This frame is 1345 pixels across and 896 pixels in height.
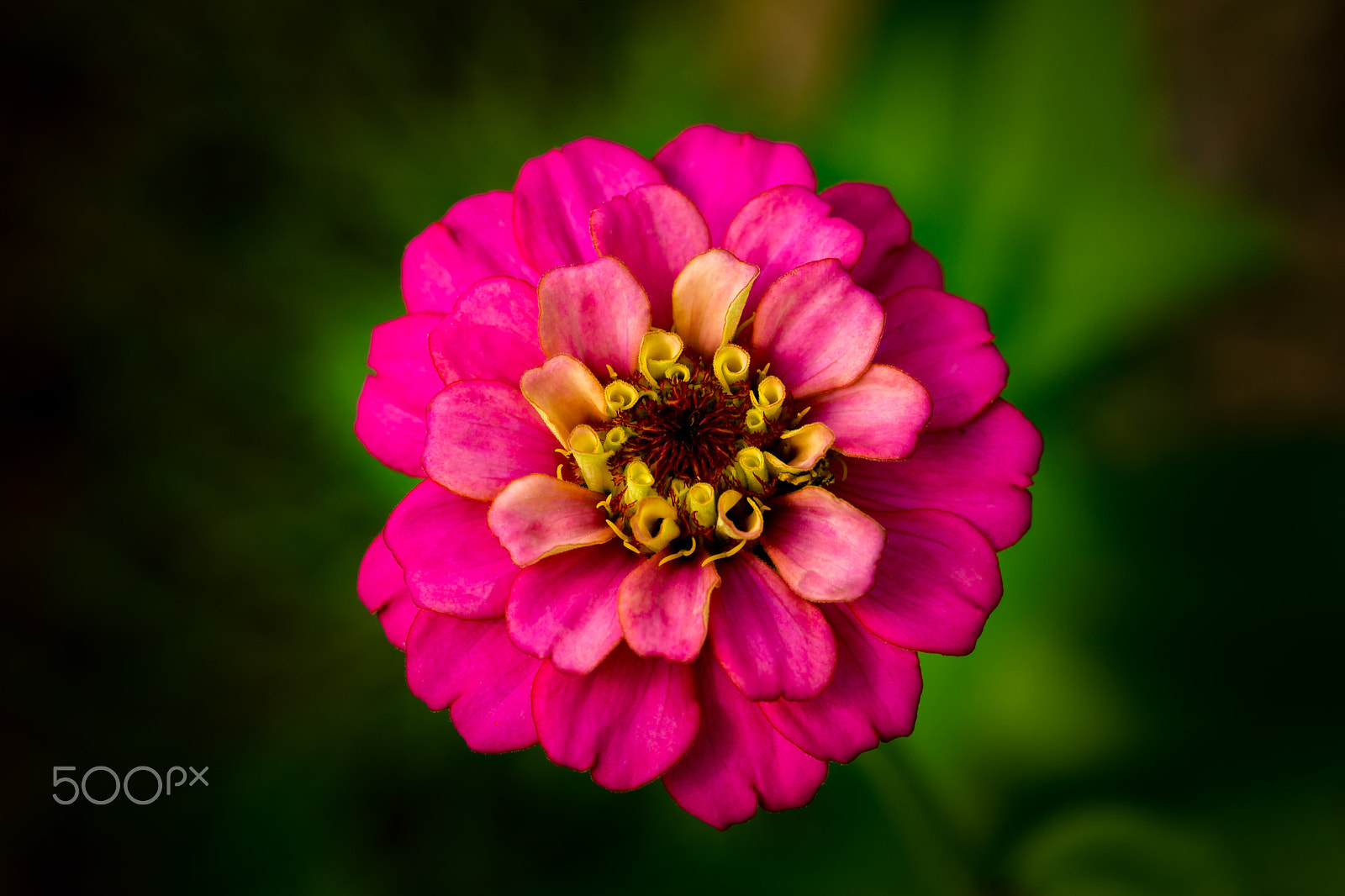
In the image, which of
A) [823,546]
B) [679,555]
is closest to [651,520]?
[679,555]

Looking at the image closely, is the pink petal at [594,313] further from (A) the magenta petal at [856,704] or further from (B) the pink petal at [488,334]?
(A) the magenta petal at [856,704]

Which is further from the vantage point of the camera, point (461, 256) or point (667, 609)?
point (461, 256)

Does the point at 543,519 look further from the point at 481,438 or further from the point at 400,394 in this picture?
the point at 400,394

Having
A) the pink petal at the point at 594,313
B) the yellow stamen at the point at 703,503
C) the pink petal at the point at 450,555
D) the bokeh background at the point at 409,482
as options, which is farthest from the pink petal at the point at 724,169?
the bokeh background at the point at 409,482

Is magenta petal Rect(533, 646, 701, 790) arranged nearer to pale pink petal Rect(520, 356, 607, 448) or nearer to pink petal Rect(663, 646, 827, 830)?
pink petal Rect(663, 646, 827, 830)

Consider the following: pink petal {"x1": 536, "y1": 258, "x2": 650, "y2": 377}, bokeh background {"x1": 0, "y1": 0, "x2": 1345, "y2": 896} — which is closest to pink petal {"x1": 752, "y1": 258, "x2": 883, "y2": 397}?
pink petal {"x1": 536, "y1": 258, "x2": 650, "y2": 377}

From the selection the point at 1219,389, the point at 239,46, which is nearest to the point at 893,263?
the point at 1219,389
